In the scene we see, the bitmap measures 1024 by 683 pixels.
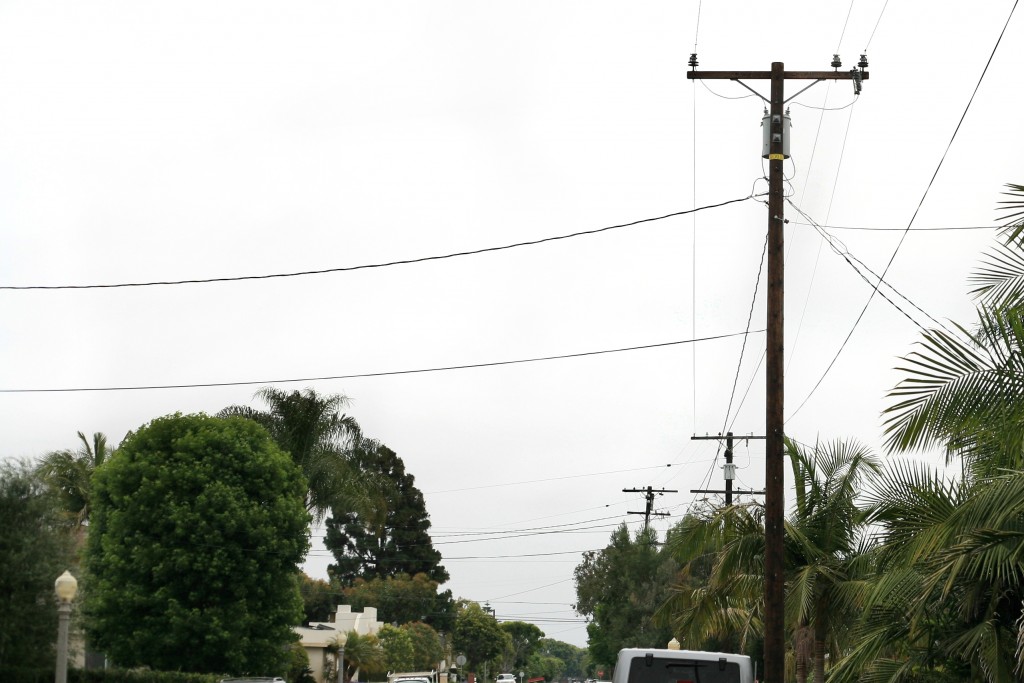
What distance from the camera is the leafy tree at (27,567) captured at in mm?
32875

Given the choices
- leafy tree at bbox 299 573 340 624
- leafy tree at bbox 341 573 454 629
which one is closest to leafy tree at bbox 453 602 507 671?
leafy tree at bbox 341 573 454 629

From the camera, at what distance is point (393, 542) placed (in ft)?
316

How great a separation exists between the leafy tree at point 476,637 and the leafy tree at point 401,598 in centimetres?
1597

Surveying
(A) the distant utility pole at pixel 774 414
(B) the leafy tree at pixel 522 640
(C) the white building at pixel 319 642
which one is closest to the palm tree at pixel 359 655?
(C) the white building at pixel 319 642

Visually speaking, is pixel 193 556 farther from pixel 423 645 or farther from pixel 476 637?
pixel 476 637

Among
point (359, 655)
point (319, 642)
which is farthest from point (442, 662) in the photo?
point (359, 655)

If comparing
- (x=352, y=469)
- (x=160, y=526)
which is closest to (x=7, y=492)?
(x=160, y=526)

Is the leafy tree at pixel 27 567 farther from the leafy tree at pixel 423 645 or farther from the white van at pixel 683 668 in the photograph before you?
the leafy tree at pixel 423 645

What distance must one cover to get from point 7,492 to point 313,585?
57.9 meters

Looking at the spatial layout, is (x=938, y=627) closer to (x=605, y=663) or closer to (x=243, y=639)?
(x=243, y=639)

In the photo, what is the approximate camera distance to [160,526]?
40.2 metres

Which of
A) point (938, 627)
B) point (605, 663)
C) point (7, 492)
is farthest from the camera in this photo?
point (605, 663)

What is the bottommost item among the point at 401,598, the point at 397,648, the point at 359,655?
the point at 397,648

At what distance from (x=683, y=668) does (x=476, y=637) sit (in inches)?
3883
